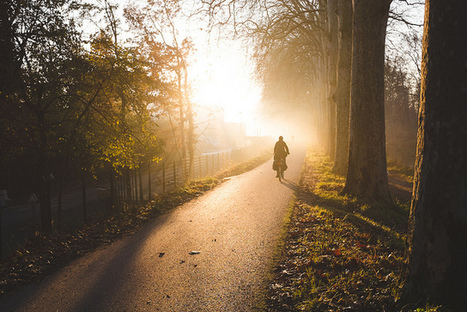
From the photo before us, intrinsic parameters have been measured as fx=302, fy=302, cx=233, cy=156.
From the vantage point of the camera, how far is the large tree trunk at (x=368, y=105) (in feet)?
23.1

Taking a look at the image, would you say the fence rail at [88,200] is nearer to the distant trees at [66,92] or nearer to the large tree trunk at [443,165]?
the distant trees at [66,92]

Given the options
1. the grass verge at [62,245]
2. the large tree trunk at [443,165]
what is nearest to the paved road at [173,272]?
the grass verge at [62,245]

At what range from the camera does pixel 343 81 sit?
11430mm

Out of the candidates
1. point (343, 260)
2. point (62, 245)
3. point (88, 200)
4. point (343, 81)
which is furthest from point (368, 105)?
point (88, 200)

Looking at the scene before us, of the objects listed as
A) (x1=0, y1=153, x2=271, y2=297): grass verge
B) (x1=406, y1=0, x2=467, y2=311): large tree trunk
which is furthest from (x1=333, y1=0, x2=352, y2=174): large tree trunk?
(x1=406, y1=0, x2=467, y2=311): large tree trunk

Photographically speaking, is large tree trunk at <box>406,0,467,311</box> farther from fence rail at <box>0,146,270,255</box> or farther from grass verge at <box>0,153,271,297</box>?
fence rail at <box>0,146,270,255</box>

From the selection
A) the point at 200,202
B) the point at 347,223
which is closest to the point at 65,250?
the point at 200,202

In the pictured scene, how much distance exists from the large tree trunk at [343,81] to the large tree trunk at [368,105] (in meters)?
3.22

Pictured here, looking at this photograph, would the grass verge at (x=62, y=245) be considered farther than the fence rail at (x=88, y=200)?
No

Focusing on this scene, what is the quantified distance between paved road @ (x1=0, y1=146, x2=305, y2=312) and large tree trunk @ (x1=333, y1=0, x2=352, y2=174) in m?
5.97

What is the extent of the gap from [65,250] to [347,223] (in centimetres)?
549

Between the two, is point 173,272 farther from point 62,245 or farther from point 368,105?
point 368,105

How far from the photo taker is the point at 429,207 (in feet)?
9.62

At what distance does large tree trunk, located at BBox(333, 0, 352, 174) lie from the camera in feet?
33.3
